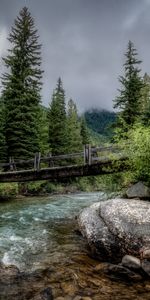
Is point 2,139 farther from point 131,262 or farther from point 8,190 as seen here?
point 131,262

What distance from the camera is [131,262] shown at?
7777mm

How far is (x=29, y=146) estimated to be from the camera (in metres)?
28.8

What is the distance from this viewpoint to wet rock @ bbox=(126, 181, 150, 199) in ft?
38.4

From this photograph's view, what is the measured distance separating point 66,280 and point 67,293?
0.71 m

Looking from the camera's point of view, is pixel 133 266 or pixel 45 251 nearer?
pixel 133 266

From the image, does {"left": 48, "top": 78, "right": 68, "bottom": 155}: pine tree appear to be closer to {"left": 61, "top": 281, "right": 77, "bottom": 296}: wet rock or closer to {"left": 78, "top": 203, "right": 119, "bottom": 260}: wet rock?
{"left": 78, "top": 203, "right": 119, "bottom": 260}: wet rock

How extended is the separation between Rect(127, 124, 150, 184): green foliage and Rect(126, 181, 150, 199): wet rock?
12.9 inches

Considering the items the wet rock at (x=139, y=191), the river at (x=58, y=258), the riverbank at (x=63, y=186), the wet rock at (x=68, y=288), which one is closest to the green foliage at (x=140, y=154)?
the wet rock at (x=139, y=191)

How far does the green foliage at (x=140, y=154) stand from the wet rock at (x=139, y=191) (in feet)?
1.07

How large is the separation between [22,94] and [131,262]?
23.8 metres

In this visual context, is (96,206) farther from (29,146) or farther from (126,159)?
(29,146)

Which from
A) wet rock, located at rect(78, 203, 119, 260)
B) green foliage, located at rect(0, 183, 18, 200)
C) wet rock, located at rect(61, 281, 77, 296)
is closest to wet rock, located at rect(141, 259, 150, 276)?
wet rock, located at rect(78, 203, 119, 260)

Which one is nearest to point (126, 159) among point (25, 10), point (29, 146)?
point (29, 146)

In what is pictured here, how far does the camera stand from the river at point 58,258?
6.66 metres
